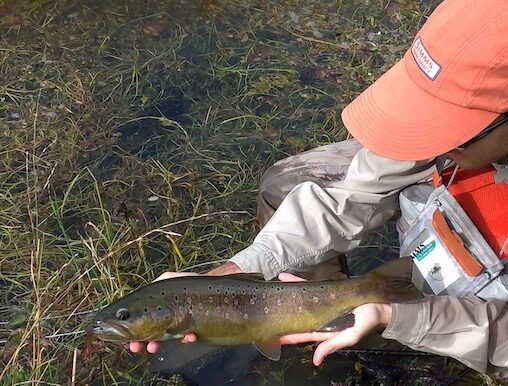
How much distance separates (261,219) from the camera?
3.85m

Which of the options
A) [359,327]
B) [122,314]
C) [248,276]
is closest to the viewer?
[122,314]

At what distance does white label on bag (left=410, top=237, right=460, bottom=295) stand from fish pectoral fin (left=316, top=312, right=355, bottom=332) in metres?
0.58

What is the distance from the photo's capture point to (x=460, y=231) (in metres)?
2.86

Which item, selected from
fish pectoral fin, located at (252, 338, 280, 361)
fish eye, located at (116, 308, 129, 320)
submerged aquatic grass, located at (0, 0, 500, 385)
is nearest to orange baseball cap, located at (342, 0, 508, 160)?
fish pectoral fin, located at (252, 338, 280, 361)

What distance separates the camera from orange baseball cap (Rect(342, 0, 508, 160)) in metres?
2.15

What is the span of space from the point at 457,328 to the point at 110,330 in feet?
4.45

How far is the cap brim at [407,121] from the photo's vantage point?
2.28 meters

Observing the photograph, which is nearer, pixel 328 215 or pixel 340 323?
pixel 340 323

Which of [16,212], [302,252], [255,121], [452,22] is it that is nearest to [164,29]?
[255,121]

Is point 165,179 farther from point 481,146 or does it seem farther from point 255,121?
point 481,146

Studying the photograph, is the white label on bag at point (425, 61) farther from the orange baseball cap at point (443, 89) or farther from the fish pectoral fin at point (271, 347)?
the fish pectoral fin at point (271, 347)

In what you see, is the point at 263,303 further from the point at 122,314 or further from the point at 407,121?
the point at 407,121

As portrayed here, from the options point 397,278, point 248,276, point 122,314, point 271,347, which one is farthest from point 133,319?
point 397,278

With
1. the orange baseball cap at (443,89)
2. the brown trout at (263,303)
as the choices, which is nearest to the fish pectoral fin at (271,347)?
the brown trout at (263,303)
